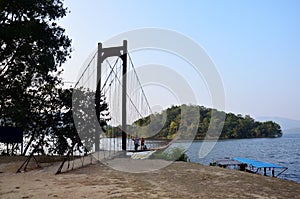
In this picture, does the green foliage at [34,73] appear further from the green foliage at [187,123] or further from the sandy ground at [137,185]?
the green foliage at [187,123]

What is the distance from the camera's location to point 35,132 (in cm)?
952

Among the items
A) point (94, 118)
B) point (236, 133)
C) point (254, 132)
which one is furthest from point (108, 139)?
point (254, 132)

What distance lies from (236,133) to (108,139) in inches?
1302

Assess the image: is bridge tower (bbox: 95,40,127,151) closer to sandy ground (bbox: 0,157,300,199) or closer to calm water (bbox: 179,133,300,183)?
sandy ground (bbox: 0,157,300,199)

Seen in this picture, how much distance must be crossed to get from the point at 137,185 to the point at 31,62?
19.9 feet

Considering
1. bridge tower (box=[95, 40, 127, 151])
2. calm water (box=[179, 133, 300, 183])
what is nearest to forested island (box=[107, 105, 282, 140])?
bridge tower (box=[95, 40, 127, 151])

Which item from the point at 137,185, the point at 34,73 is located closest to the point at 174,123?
the point at 34,73

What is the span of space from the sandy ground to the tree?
314 centimetres

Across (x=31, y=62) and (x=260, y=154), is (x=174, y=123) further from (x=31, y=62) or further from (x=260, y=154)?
(x=260, y=154)

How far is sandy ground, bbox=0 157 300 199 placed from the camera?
12.8ft

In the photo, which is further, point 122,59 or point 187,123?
point 187,123

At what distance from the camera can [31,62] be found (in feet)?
28.9

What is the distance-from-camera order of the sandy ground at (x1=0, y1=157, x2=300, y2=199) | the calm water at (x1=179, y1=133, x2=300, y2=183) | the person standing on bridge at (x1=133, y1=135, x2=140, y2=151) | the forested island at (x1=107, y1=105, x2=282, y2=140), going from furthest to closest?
1. the calm water at (x1=179, y1=133, x2=300, y2=183)
2. the forested island at (x1=107, y1=105, x2=282, y2=140)
3. the person standing on bridge at (x1=133, y1=135, x2=140, y2=151)
4. the sandy ground at (x1=0, y1=157, x2=300, y2=199)

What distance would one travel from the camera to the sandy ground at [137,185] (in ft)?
12.8
